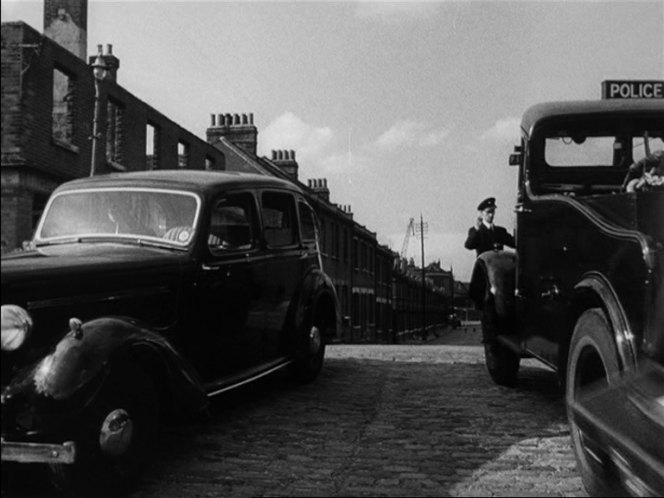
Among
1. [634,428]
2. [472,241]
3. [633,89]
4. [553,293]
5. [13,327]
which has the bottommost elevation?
[634,428]

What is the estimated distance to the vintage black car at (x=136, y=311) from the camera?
3.18 meters

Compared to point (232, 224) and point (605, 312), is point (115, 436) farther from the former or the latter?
point (605, 312)

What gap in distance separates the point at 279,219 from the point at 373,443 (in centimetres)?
236

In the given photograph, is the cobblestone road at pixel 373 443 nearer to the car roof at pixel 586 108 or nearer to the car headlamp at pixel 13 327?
the car headlamp at pixel 13 327

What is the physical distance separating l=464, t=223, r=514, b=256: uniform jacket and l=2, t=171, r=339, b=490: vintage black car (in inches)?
76.8

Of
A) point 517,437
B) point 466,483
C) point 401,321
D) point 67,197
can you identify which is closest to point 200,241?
point 67,197

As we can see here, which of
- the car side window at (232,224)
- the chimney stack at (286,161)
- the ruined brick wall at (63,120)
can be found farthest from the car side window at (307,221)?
the chimney stack at (286,161)

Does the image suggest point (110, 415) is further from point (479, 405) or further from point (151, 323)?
point (479, 405)

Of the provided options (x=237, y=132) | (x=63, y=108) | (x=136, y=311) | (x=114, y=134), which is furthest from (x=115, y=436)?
(x=237, y=132)

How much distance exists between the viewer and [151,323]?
4047 millimetres

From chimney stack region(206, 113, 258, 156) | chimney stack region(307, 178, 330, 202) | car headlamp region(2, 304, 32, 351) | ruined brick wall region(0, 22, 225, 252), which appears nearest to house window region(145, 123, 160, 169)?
ruined brick wall region(0, 22, 225, 252)

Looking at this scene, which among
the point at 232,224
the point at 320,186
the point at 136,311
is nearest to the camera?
the point at 136,311

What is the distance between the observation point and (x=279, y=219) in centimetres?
618

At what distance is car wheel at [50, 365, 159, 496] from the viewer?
130 inches
